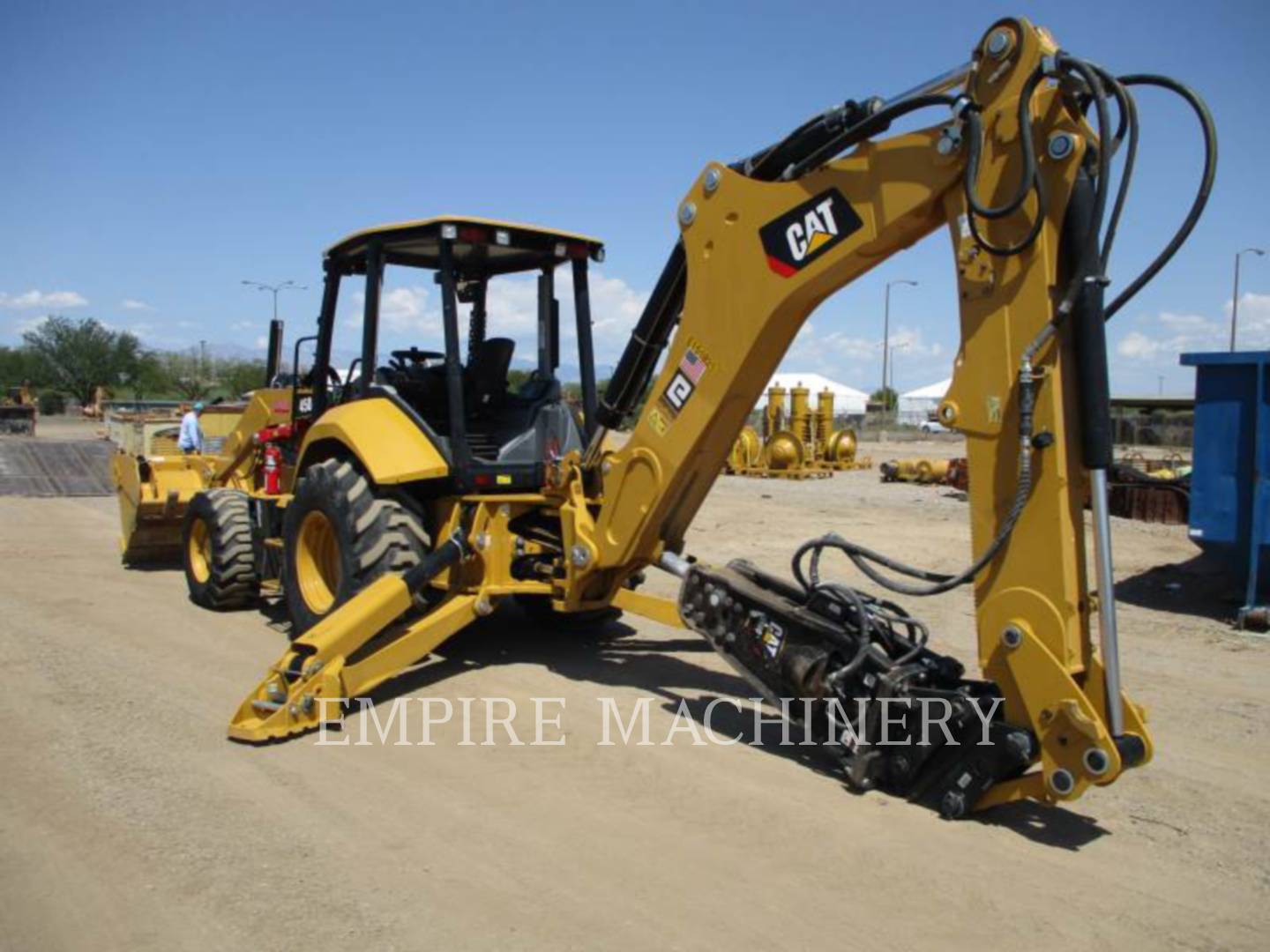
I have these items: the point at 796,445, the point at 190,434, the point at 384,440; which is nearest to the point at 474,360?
the point at 384,440

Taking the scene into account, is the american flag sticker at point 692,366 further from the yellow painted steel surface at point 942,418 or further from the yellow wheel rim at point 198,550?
the yellow wheel rim at point 198,550

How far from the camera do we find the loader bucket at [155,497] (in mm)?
9695

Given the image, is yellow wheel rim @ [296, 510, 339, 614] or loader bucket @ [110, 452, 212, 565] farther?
loader bucket @ [110, 452, 212, 565]

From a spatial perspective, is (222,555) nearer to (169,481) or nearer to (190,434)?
(169,481)

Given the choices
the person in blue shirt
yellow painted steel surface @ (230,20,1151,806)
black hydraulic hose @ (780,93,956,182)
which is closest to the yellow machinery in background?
the person in blue shirt

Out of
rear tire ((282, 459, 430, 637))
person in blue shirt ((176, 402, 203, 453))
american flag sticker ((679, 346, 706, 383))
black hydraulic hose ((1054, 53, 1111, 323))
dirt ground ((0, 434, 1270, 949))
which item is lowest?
dirt ground ((0, 434, 1270, 949))

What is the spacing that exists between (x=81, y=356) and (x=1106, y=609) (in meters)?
73.8

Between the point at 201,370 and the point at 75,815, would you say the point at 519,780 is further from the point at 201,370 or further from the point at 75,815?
the point at 201,370

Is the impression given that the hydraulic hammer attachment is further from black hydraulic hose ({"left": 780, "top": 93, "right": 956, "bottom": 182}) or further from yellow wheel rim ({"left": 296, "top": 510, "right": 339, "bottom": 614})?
yellow wheel rim ({"left": 296, "top": 510, "right": 339, "bottom": 614})

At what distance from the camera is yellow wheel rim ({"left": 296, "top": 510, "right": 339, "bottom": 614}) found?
6.78 metres

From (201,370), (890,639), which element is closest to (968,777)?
(890,639)

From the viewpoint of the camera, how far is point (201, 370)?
264 ft

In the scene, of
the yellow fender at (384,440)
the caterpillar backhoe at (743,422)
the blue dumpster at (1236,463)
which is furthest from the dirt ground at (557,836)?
the blue dumpster at (1236,463)

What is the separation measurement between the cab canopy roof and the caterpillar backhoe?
0.03m
